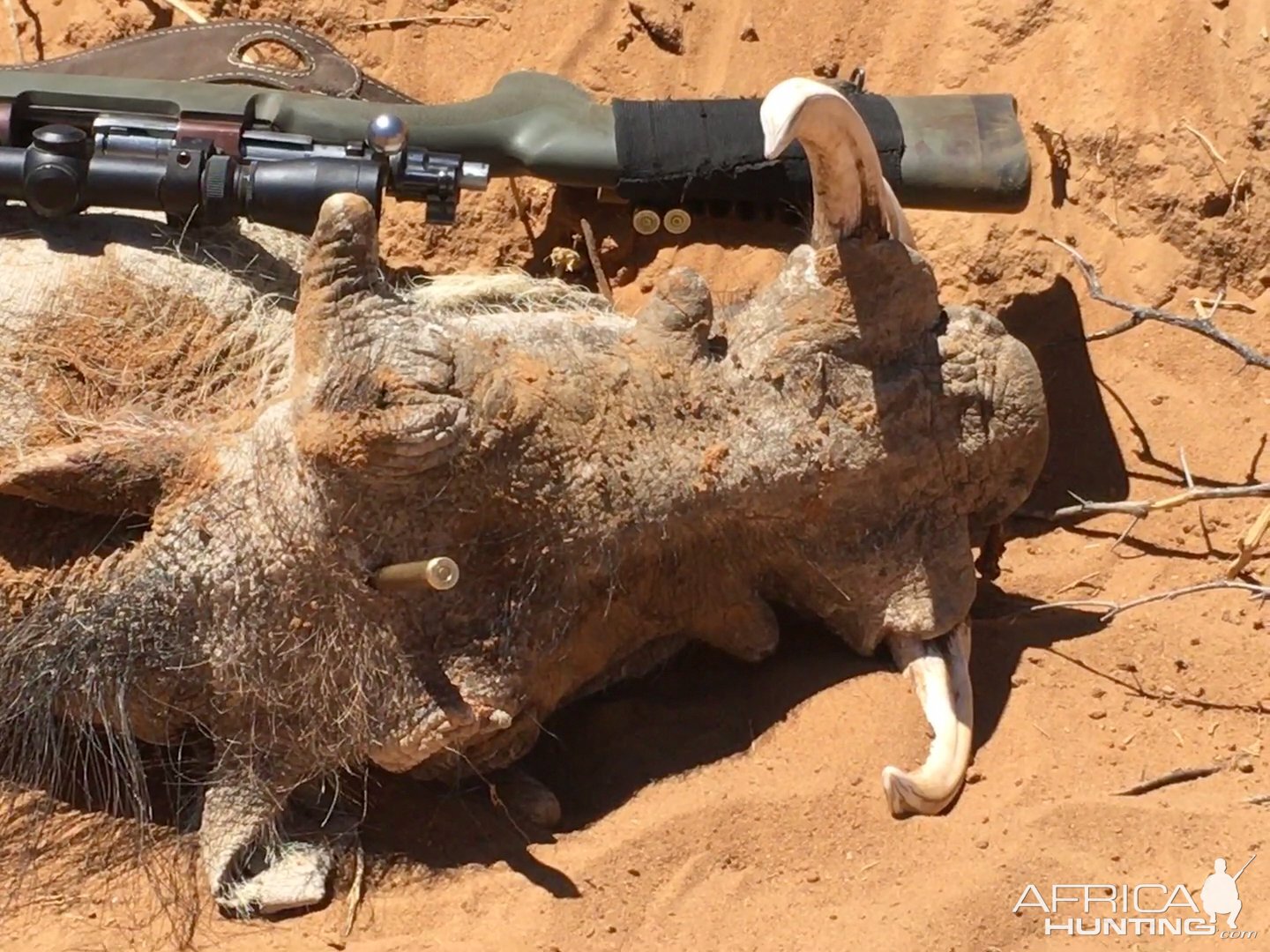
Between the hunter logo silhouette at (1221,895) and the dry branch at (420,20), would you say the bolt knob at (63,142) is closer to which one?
the dry branch at (420,20)

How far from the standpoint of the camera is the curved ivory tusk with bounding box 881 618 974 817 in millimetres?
3434

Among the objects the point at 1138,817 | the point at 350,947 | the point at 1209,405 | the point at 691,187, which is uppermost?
the point at 691,187

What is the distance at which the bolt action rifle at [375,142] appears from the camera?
12.2 feet

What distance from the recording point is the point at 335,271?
330cm

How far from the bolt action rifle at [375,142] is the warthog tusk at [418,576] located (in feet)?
2.85

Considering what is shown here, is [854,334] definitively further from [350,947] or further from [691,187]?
[350,947]

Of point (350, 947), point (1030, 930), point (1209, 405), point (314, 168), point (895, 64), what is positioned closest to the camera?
point (1030, 930)

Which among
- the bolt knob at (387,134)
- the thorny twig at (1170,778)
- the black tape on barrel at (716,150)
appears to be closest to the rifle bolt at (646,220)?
the black tape on barrel at (716,150)

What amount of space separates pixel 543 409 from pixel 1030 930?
4.56 feet

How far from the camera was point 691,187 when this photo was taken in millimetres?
4406

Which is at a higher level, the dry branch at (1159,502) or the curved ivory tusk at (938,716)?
the dry branch at (1159,502)

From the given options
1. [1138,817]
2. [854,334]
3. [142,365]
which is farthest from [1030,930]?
[142,365]

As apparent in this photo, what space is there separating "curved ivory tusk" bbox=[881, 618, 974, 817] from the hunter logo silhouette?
519mm

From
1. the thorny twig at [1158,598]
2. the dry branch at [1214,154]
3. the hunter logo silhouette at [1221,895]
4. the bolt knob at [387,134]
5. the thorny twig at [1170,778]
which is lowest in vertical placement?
the hunter logo silhouette at [1221,895]
